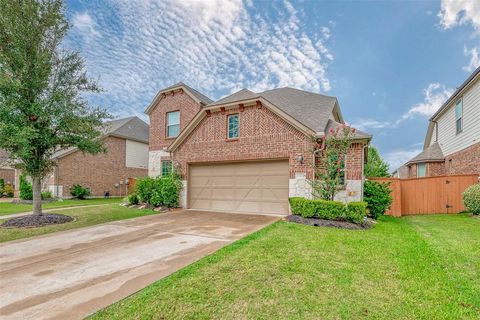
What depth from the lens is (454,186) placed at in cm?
1194

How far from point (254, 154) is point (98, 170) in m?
16.0

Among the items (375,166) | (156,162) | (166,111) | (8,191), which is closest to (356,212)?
(156,162)

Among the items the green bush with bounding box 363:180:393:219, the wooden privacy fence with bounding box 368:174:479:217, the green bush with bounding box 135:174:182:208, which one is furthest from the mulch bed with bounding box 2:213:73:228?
the wooden privacy fence with bounding box 368:174:479:217

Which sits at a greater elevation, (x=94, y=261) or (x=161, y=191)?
(x=161, y=191)

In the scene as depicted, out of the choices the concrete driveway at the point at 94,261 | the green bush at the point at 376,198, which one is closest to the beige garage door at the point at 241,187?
the concrete driveway at the point at 94,261

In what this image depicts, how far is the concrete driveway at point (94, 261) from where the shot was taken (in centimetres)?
340

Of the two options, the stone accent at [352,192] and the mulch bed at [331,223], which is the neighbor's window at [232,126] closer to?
the mulch bed at [331,223]

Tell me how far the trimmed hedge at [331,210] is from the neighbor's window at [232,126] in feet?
14.6

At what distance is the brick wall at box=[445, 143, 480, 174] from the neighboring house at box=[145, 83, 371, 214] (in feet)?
20.7

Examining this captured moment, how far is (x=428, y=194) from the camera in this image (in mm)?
12297

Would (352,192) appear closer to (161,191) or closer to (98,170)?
(161,191)

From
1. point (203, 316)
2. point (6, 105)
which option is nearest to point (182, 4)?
point (6, 105)

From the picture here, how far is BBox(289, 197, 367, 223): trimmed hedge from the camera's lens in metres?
8.15

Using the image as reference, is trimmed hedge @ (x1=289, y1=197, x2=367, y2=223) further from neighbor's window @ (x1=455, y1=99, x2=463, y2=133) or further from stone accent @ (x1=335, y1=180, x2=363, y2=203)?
neighbor's window @ (x1=455, y1=99, x2=463, y2=133)
